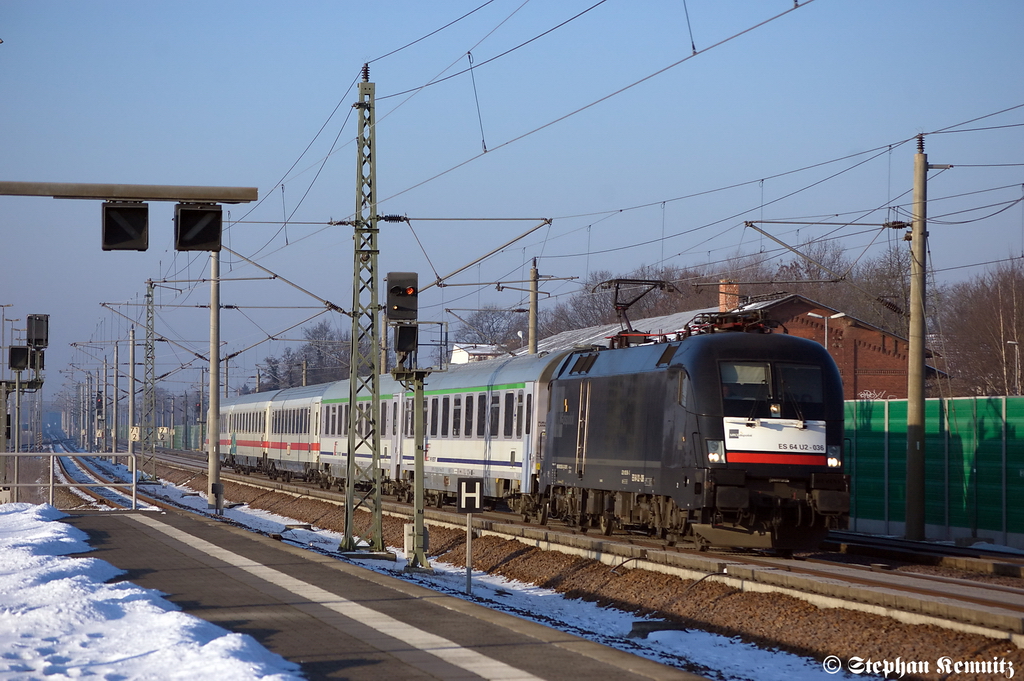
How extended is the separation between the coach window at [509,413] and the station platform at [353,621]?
8.48 m

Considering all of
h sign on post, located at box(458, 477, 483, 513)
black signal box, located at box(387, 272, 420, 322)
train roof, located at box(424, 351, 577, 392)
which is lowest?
h sign on post, located at box(458, 477, 483, 513)

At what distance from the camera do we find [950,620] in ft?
37.6

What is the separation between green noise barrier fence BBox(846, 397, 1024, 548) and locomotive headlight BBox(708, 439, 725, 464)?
239 inches

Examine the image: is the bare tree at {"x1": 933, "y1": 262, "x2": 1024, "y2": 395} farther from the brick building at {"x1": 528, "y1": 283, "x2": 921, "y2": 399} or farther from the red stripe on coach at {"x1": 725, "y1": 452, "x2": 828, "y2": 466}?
the red stripe on coach at {"x1": 725, "y1": 452, "x2": 828, "y2": 466}

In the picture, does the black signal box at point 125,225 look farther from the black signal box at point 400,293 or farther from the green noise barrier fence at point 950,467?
the green noise barrier fence at point 950,467

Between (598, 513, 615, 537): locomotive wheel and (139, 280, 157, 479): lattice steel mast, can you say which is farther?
(139, 280, 157, 479): lattice steel mast

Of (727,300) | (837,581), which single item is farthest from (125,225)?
(727,300)

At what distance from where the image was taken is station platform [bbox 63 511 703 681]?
9641 mm

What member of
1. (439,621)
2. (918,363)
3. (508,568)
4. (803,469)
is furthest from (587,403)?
(439,621)

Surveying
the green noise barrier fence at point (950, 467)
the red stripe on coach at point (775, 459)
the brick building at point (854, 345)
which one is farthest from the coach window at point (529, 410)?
the brick building at point (854, 345)

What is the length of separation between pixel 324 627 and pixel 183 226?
5695 mm

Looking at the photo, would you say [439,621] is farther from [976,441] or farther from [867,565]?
[976,441]

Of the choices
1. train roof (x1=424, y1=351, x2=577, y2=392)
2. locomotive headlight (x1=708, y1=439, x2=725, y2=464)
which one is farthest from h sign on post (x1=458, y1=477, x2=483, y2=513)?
train roof (x1=424, y1=351, x2=577, y2=392)

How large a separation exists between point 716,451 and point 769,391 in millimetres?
1302
